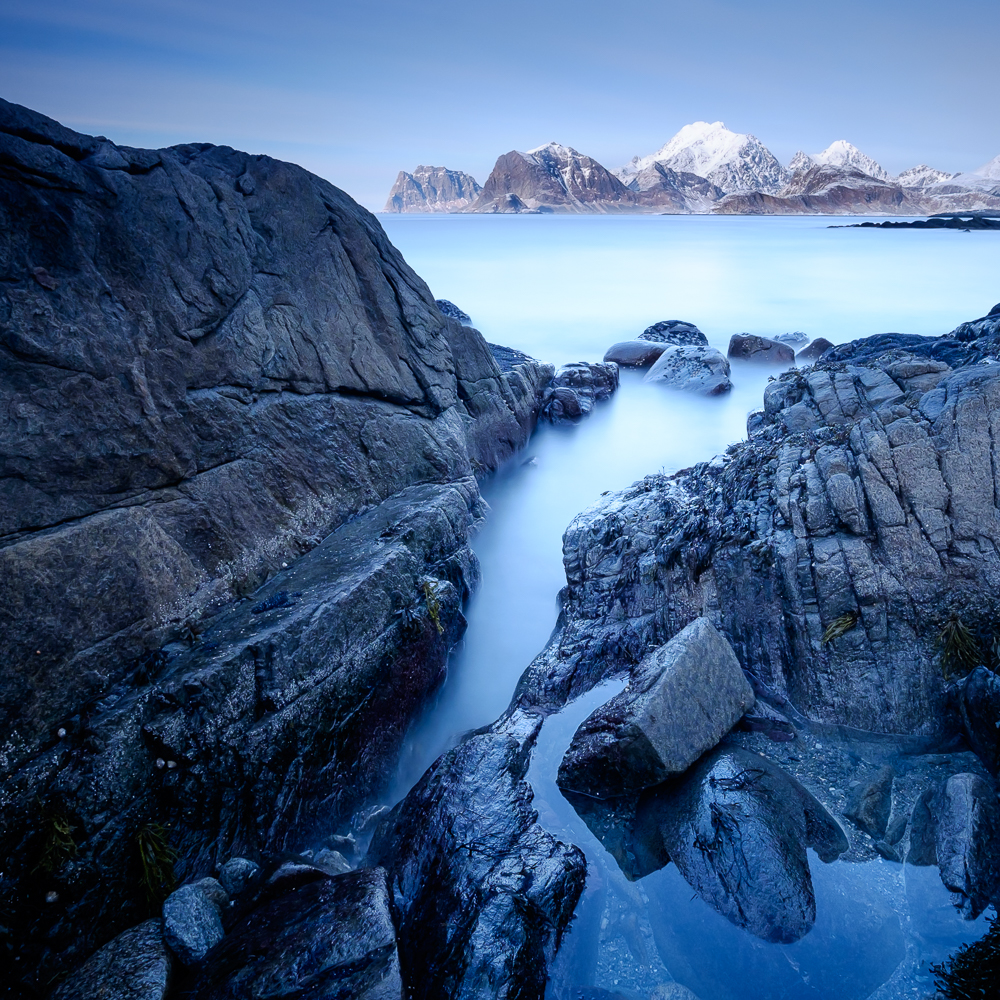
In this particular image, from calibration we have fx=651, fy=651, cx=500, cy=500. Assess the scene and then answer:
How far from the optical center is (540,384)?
20.3m

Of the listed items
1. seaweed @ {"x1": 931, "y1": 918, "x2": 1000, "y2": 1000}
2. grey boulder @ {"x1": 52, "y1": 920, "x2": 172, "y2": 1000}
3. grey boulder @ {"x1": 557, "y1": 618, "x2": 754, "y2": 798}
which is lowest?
seaweed @ {"x1": 931, "y1": 918, "x2": 1000, "y2": 1000}

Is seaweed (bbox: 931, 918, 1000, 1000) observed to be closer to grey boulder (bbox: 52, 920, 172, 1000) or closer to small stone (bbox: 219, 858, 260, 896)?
small stone (bbox: 219, 858, 260, 896)

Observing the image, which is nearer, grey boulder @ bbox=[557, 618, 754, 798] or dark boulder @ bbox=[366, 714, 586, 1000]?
dark boulder @ bbox=[366, 714, 586, 1000]

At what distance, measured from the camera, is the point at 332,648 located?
7594 mm

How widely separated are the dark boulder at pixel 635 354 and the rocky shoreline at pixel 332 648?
1512cm

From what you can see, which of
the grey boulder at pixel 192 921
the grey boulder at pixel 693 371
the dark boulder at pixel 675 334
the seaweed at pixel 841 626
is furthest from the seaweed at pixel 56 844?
the dark boulder at pixel 675 334

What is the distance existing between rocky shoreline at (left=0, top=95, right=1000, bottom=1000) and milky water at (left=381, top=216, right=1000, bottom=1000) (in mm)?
243

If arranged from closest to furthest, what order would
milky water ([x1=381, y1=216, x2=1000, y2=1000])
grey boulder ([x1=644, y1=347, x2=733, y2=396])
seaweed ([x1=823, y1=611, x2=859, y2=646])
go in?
milky water ([x1=381, y1=216, x2=1000, y2=1000])
seaweed ([x1=823, y1=611, x2=859, y2=646])
grey boulder ([x1=644, y1=347, x2=733, y2=396])

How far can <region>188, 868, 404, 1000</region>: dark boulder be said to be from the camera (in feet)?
16.1

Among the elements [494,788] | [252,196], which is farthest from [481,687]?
[252,196]

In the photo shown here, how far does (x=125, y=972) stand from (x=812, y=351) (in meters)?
27.0

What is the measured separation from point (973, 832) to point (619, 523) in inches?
242

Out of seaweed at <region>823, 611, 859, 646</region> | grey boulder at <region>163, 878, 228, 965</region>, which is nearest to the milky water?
seaweed at <region>823, 611, 859, 646</region>

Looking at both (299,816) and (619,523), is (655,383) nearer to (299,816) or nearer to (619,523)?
(619,523)
